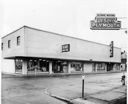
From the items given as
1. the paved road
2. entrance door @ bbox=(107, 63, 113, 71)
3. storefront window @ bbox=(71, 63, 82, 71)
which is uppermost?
the paved road

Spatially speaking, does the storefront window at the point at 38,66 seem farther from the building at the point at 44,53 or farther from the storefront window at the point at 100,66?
the storefront window at the point at 100,66

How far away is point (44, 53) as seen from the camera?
23719mm

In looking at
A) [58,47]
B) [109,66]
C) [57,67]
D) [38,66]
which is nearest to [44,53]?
[38,66]

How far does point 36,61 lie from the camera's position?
23.4 meters

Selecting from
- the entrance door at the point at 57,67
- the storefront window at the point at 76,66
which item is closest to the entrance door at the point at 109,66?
the storefront window at the point at 76,66

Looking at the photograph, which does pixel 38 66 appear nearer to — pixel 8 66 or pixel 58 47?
pixel 58 47

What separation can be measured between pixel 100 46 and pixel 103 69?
5781mm

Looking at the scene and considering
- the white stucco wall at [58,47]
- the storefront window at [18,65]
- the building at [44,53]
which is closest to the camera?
the building at [44,53]

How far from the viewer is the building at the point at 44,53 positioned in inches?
861

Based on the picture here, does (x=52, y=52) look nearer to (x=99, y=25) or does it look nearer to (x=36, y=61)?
(x=36, y=61)

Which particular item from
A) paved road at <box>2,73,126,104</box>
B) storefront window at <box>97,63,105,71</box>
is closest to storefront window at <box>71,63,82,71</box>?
storefront window at <box>97,63,105,71</box>

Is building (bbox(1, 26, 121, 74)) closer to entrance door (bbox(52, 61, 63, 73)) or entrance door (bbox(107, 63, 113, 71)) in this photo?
entrance door (bbox(52, 61, 63, 73))

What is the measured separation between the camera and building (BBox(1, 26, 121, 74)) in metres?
21.9

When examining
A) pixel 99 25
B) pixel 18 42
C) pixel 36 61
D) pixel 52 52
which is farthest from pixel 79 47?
pixel 99 25
